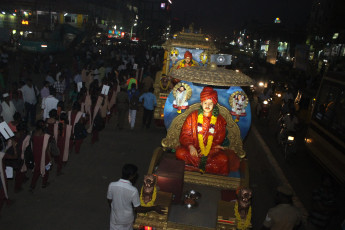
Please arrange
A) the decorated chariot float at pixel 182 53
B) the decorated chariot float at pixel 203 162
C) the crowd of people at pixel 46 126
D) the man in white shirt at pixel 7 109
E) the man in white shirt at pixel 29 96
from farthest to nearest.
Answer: the decorated chariot float at pixel 182 53
the man in white shirt at pixel 29 96
the man in white shirt at pixel 7 109
the crowd of people at pixel 46 126
the decorated chariot float at pixel 203 162

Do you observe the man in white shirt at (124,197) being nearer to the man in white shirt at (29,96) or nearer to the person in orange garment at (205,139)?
the person in orange garment at (205,139)

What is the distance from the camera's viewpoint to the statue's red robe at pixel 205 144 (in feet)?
18.8

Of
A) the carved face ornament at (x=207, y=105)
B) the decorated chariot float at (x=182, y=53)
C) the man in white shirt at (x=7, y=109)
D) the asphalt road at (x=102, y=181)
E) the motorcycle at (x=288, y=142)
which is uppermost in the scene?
the decorated chariot float at (x=182, y=53)

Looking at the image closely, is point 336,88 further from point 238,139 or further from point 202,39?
point 202,39

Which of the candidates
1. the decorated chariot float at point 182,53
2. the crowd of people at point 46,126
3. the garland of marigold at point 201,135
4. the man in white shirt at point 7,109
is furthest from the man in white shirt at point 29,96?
the garland of marigold at point 201,135

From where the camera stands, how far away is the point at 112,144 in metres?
9.45

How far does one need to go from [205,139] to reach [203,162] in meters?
0.47

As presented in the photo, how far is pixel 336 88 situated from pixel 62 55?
27.9 meters

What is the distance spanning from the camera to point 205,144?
18.9 ft

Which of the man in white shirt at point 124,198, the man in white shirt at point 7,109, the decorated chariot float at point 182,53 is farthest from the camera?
the decorated chariot float at point 182,53

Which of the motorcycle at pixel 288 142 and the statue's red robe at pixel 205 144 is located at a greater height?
the statue's red robe at pixel 205 144

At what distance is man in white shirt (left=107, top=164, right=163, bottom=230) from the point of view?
4.00 meters

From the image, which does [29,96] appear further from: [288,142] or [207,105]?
[288,142]

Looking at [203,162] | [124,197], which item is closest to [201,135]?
[203,162]
